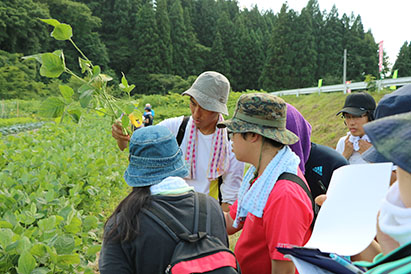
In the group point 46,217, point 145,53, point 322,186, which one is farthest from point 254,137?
point 145,53

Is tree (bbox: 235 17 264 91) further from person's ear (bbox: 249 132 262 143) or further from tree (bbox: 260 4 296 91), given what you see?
person's ear (bbox: 249 132 262 143)

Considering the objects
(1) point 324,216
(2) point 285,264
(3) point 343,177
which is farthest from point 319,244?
(2) point 285,264

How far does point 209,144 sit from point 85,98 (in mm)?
938

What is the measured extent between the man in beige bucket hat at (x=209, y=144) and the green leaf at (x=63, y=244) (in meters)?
0.69

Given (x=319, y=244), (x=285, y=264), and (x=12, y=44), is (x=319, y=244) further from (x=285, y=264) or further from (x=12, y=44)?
(x=12, y=44)

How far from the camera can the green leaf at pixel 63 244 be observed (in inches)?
80.4

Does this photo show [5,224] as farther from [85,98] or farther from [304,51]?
[304,51]

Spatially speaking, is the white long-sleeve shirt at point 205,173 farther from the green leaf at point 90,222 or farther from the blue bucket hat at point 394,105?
the blue bucket hat at point 394,105

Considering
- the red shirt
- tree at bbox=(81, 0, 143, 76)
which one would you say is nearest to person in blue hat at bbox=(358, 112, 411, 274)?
the red shirt

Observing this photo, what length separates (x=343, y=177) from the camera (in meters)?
0.89

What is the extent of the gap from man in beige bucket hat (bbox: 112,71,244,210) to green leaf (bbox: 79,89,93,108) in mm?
499

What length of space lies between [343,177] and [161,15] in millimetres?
49824

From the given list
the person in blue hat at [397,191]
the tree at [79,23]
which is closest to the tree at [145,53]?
the tree at [79,23]

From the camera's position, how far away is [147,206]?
1349 millimetres
